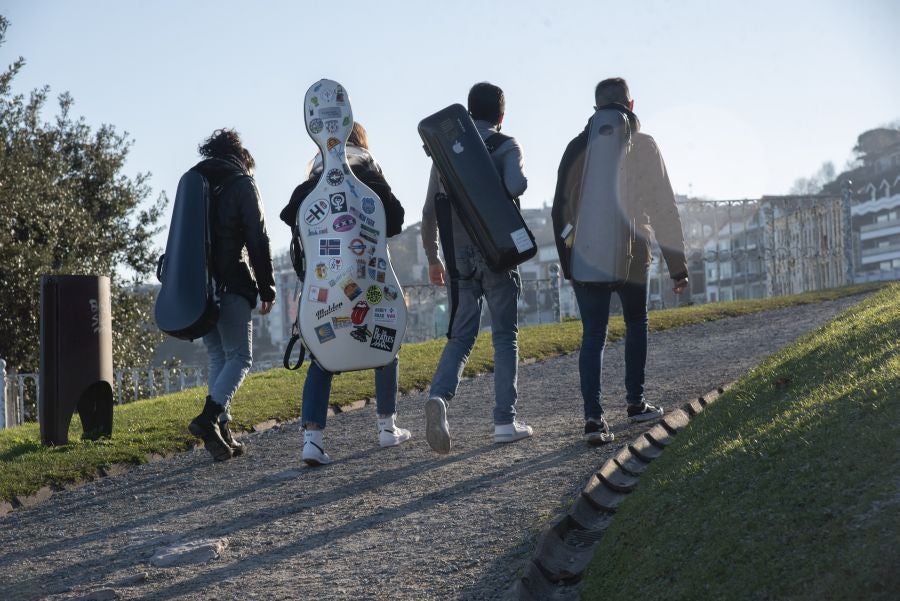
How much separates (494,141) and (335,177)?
93cm

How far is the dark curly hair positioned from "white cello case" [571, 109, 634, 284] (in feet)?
7.20

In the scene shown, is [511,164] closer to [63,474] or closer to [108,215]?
[63,474]

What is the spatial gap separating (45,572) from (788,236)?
23.4m

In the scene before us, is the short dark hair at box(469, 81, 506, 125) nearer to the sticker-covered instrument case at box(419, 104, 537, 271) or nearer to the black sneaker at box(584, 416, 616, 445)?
the sticker-covered instrument case at box(419, 104, 537, 271)

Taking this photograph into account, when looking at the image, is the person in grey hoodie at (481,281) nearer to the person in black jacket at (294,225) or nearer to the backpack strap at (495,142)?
the backpack strap at (495,142)

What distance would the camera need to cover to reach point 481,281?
245 inches

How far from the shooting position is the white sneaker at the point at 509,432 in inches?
247

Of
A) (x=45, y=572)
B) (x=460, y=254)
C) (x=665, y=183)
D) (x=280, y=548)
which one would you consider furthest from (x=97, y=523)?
(x=665, y=183)

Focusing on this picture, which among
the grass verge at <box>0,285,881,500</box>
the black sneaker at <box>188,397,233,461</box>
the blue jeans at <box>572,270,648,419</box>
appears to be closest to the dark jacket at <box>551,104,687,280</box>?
the blue jeans at <box>572,270,648,419</box>

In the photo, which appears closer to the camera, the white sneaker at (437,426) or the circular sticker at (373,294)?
the white sneaker at (437,426)

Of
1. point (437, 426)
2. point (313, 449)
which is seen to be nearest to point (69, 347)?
point (313, 449)

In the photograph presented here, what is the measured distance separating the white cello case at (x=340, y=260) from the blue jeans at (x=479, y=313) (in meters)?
0.38

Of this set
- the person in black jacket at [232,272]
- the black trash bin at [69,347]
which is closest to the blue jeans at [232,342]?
the person in black jacket at [232,272]

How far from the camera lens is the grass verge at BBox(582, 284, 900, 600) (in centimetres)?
286
